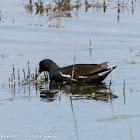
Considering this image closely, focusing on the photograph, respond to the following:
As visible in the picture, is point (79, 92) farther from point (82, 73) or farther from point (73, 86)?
point (82, 73)

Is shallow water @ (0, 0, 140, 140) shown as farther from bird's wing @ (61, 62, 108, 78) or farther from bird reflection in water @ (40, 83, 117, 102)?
bird's wing @ (61, 62, 108, 78)

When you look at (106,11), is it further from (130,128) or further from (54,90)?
(130,128)

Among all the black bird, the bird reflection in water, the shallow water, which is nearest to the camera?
the shallow water

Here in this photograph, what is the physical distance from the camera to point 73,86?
42.7 ft

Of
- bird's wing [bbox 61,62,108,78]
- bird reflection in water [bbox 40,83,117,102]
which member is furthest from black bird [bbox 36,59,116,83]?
bird reflection in water [bbox 40,83,117,102]

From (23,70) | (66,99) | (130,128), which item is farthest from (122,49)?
(130,128)

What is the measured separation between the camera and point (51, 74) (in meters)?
13.6

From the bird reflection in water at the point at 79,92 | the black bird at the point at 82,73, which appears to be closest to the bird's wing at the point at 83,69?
the black bird at the point at 82,73

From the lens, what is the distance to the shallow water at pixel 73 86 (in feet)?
30.9

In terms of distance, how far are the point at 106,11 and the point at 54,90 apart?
9.14 m

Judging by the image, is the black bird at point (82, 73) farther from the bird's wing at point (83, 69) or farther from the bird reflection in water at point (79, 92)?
the bird reflection in water at point (79, 92)

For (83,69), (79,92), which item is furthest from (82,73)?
(79,92)

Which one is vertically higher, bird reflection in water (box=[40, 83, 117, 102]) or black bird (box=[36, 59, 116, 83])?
black bird (box=[36, 59, 116, 83])

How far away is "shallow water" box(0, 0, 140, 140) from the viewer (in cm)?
942
